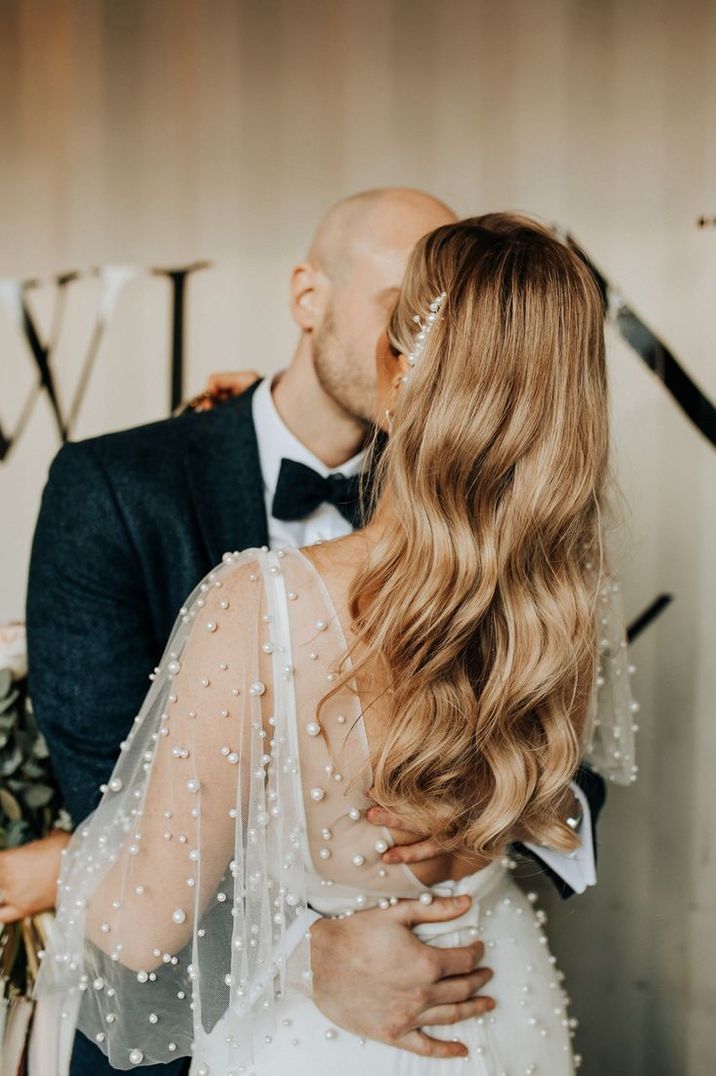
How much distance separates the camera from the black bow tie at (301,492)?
5.77ft

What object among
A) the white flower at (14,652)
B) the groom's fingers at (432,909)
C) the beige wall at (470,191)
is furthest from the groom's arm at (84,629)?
the beige wall at (470,191)

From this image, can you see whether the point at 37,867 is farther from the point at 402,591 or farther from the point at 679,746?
the point at 679,746

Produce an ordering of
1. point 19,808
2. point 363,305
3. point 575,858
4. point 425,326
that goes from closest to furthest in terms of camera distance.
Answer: point 425,326, point 575,858, point 19,808, point 363,305

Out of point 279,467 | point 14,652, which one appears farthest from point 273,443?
point 14,652

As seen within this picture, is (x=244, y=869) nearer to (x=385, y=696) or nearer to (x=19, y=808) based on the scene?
(x=385, y=696)

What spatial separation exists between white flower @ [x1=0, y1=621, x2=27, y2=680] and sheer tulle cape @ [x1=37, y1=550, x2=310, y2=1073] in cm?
54

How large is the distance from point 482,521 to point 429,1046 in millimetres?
675

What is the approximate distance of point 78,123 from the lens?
262 centimetres

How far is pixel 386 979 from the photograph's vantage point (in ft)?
3.93

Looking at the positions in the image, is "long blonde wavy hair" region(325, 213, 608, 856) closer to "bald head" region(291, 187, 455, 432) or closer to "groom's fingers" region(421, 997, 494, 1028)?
"groom's fingers" region(421, 997, 494, 1028)

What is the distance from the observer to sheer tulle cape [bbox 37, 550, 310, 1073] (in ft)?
3.49

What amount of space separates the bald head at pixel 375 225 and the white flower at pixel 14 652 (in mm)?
912

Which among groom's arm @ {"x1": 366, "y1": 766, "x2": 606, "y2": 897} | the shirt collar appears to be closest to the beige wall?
the shirt collar

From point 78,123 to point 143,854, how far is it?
2176 mm
